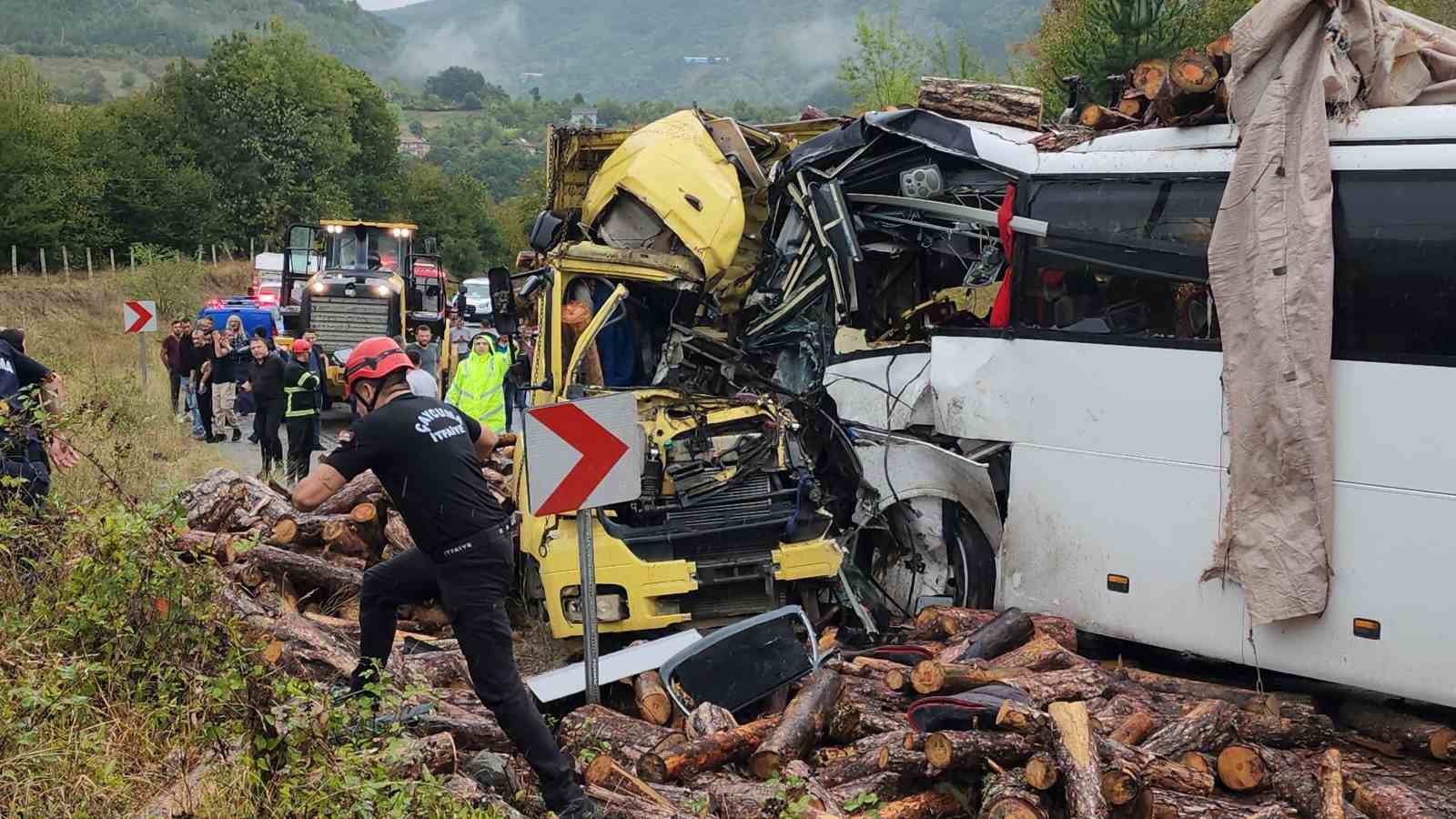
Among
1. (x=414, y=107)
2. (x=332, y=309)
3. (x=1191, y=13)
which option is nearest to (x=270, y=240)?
(x=332, y=309)

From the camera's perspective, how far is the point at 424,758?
215 inches

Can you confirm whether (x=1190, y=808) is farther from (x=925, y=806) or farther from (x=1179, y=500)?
(x=1179, y=500)

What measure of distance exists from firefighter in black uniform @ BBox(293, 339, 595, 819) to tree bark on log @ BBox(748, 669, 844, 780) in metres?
0.85

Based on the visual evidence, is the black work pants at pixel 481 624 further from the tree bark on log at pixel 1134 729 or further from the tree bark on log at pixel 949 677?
the tree bark on log at pixel 1134 729

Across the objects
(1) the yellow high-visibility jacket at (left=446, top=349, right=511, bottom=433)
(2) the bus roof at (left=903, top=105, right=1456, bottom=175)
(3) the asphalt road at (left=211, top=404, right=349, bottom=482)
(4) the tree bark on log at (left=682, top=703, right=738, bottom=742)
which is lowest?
(3) the asphalt road at (left=211, top=404, right=349, bottom=482)

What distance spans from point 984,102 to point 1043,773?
467 centimetres

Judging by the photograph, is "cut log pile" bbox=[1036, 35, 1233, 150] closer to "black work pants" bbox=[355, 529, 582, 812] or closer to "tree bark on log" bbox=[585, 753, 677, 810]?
"black work pants" bbox=[355, 529, 582, 812]

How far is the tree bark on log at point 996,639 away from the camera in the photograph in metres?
7.24

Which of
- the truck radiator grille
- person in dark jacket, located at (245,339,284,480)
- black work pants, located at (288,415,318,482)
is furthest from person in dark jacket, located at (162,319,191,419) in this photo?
black work pants, located at (288,415,318,482)

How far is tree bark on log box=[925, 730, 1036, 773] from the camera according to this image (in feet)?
18.2

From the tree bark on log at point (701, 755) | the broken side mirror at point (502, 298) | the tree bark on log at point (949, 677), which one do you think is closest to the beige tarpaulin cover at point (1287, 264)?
the tree bark on log at point (949, 677)

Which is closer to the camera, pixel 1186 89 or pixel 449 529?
pixel 449 529

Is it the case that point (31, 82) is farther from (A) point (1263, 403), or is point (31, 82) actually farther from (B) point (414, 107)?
(B) point (414, 107)

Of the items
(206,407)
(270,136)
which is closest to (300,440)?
(206,407)
